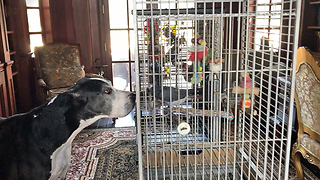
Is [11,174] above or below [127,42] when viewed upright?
below

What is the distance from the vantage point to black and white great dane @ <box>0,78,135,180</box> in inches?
62.0

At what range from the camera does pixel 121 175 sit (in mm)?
2561

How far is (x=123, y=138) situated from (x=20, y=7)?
2124mm

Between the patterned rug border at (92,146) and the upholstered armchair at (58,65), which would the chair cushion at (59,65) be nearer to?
the upholstered armchair at (58,65)

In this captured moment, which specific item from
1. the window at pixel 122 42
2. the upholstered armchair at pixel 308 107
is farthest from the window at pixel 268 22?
the window at pixel 122 42

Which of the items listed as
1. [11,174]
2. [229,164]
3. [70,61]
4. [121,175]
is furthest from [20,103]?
[229,164]

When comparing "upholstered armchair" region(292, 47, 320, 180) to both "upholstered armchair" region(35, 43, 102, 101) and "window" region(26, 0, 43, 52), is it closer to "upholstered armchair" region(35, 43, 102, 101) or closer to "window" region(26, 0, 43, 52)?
"upholstered armchair" region(35, 43, 102, 101)

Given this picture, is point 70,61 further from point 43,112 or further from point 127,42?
Answer: point 43,112

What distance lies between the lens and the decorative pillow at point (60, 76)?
3654 mm

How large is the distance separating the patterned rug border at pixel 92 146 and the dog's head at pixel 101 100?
1.14m

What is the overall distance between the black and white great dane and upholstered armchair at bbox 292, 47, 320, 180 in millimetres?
1241

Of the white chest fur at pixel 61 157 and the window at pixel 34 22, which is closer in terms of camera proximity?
the white chest fur at pixel 61 157

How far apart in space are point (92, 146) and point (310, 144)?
200 cm

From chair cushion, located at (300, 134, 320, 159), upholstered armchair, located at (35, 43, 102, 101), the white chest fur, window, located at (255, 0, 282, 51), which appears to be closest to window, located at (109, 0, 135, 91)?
upholstered armchair, located at (35, 43, 102, 101)
